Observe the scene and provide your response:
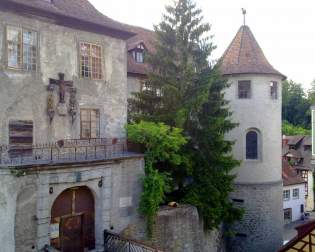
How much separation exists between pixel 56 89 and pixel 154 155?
16.9ft

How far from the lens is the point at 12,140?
52.0 feet

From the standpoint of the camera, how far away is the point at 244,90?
→ 26.1 meters

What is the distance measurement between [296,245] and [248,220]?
6.80 meters

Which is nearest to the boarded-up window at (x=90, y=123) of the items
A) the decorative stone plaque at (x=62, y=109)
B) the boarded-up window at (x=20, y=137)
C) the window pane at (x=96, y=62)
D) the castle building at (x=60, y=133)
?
the castle building at (x=60, y=133)

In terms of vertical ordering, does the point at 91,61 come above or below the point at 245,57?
below

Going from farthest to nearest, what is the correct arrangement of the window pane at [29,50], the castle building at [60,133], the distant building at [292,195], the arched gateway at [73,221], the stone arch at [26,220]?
1. the distant building at [292,195]
2. the window pane at [29,50]
3. the arched gateway at [73,221]
4. the castle building at [60,133]
5. the stone arch at [26,220]

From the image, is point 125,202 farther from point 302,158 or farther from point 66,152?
point 302,158

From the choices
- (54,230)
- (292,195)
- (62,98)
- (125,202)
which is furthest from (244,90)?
(292,195)

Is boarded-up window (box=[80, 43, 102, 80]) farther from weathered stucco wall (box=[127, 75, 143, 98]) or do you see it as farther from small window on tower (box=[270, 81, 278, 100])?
small window on tower (box=[270, 81, 278, 100])

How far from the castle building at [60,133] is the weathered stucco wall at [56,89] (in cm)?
4

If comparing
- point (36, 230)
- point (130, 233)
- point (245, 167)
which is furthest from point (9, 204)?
point (245, 167)

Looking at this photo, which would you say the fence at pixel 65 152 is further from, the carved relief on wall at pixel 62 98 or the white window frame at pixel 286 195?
the white window frame at pixel 286 195

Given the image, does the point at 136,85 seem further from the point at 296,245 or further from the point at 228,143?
the point at 296,245

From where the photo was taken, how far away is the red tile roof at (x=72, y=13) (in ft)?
51.9
